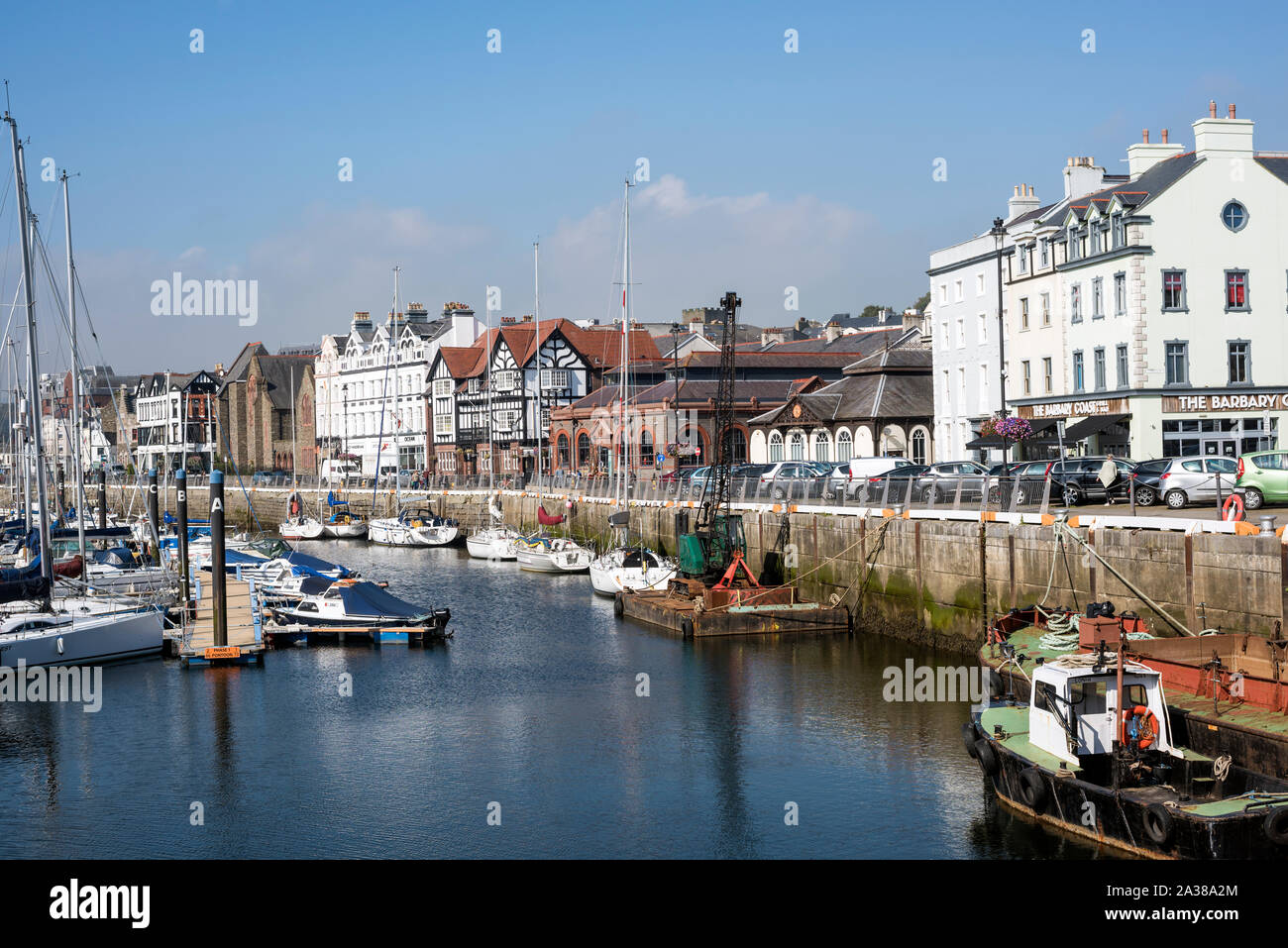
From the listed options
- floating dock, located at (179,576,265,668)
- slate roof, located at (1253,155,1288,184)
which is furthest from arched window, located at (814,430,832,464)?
floating dock, located at (179,576,265,668)

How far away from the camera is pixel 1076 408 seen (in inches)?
2176

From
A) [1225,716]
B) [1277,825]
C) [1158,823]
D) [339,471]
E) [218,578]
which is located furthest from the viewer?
[339,471]

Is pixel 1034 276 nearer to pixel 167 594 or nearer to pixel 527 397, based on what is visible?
pixel 167 594

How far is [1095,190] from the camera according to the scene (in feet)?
200

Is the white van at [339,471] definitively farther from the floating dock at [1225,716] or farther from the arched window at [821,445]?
the floating dock at [1225,716]

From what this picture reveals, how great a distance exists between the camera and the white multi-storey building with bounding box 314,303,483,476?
387 feet

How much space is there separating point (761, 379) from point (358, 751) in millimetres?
62263

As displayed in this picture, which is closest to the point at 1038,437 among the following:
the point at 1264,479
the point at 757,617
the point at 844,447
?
the point at 844,447

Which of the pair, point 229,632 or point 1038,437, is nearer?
point 229,632

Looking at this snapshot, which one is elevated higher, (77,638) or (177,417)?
(177,417)

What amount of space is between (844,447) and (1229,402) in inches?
855

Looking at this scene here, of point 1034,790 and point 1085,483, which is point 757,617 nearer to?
point 1085,483

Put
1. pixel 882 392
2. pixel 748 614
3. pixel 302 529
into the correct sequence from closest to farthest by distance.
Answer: pixel 748 614
pixel 882 392
pixel 302 529
